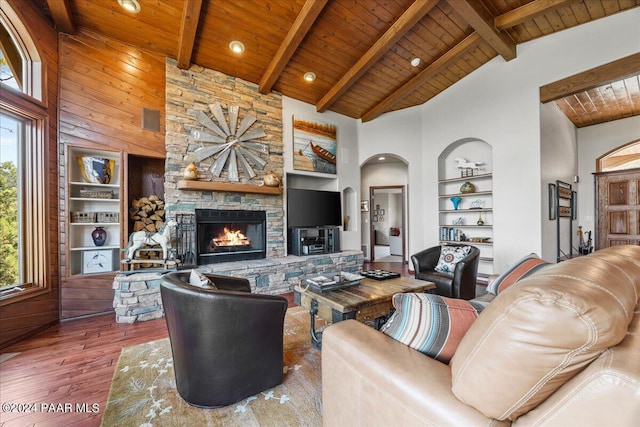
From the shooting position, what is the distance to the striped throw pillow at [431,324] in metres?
0.97

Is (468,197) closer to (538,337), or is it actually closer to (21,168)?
(538,337)

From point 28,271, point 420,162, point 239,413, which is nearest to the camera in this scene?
point 239,413

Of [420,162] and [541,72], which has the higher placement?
[541,72]

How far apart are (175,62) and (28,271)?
305cm

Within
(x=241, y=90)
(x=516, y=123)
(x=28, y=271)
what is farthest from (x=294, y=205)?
(x=516, y=123)

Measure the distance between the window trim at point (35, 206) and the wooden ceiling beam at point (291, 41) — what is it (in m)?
2.69

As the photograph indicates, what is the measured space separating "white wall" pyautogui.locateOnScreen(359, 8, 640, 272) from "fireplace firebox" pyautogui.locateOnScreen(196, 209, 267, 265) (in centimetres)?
315

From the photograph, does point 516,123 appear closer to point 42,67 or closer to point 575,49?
point 575,49

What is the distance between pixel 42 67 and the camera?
9.17ft

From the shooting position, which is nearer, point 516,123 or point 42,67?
point 42,67

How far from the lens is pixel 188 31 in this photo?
3061 millimetres

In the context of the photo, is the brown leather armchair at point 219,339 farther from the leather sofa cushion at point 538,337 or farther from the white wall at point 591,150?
the white wall at point 591,150

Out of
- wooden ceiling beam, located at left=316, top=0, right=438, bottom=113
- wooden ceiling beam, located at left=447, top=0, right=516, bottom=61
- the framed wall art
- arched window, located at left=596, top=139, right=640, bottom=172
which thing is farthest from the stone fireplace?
arched window, located at left=596, top=139, right=640, bottom=172

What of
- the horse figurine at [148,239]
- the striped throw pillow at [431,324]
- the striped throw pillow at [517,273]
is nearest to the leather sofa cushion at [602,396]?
the striped throw pillow at [431,324]
